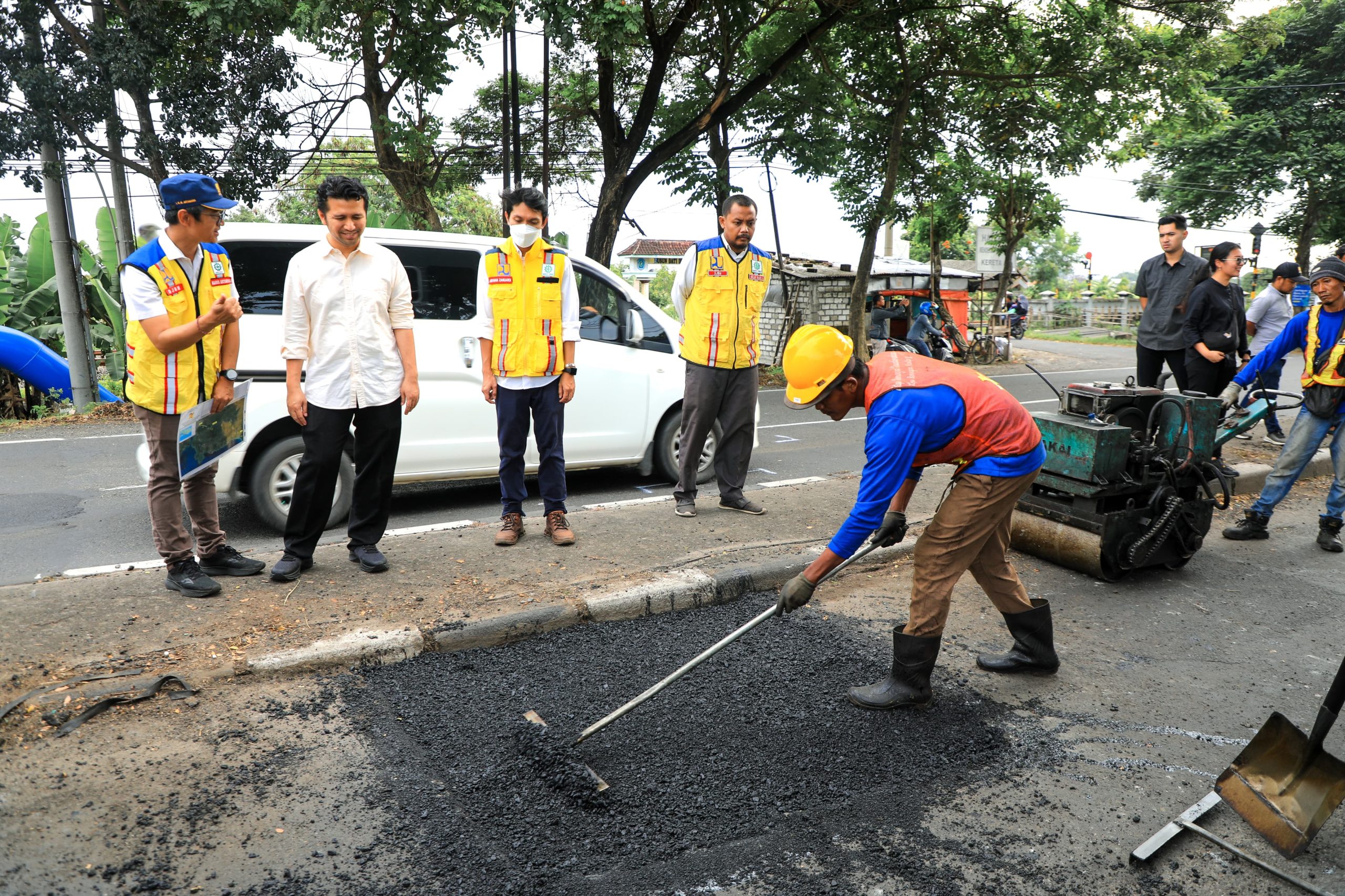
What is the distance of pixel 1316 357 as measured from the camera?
5.93 metres

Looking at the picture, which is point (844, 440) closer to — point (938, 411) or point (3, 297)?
point (938, 411)

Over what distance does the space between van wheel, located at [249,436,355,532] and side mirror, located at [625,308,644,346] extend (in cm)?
228

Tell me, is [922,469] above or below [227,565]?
above

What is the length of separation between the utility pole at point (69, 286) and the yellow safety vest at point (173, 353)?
9.11 meters

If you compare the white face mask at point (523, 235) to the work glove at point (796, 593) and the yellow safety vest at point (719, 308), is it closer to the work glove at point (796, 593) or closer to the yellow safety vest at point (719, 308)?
the yellow safety vest at point (719, 308)

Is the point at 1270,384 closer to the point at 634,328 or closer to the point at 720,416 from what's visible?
the point at 720,416

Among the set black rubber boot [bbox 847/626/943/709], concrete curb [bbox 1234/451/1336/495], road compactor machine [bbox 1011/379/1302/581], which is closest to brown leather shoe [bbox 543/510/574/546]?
black rubber boot [bbox 847/626/943/709]

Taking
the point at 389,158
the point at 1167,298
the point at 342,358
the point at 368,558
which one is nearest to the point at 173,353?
the point at 342,358

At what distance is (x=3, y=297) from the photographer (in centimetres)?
1308

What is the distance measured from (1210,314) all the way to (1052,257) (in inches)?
3314

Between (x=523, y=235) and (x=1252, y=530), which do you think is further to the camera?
(x=1252, y=530)

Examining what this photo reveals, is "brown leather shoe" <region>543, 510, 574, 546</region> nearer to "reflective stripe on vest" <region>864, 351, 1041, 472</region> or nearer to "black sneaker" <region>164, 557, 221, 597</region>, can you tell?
"black sneaker" <region>164, 557, 221, 597</region>

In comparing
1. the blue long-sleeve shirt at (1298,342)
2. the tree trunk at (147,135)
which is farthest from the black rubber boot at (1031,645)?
the tree trunk at (147,135)

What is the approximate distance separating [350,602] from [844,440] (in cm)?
709
